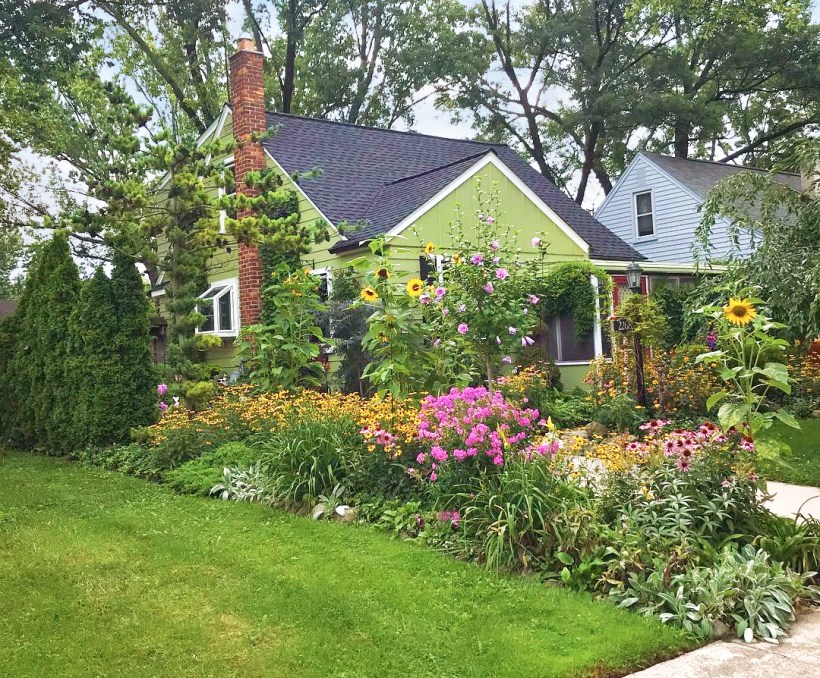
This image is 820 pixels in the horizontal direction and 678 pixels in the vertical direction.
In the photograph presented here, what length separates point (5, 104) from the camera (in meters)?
16.8

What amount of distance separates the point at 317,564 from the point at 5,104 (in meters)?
16.4

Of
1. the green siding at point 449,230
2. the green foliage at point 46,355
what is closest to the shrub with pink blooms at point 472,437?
the green foliage at point 46,355

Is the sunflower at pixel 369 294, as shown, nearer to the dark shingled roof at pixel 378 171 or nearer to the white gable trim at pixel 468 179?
the white gable trim at pixel 468 179

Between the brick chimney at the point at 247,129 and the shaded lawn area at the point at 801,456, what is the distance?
28.9 feet

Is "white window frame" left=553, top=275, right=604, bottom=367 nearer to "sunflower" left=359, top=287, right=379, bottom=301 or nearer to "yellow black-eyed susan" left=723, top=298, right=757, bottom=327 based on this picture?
"sunflower" left=359, top=287, right=379, bottom=301

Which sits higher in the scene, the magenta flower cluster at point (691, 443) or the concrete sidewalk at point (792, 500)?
the magenta flower cluster at point (691, 443)

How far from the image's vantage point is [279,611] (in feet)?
12.9

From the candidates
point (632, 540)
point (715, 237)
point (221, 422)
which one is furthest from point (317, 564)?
point (715, 237)

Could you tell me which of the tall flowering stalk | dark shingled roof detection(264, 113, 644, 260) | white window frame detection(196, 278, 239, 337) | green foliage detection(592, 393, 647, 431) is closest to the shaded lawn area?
green foliage detection(592, 393, 647, 431)

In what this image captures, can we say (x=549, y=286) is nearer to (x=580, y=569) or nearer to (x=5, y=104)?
(x=580, y=569)

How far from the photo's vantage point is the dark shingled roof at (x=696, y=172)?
19719mm

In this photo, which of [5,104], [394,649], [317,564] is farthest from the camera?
[5,104]

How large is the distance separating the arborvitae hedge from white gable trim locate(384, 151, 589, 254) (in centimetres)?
414

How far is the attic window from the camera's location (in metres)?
20.8
